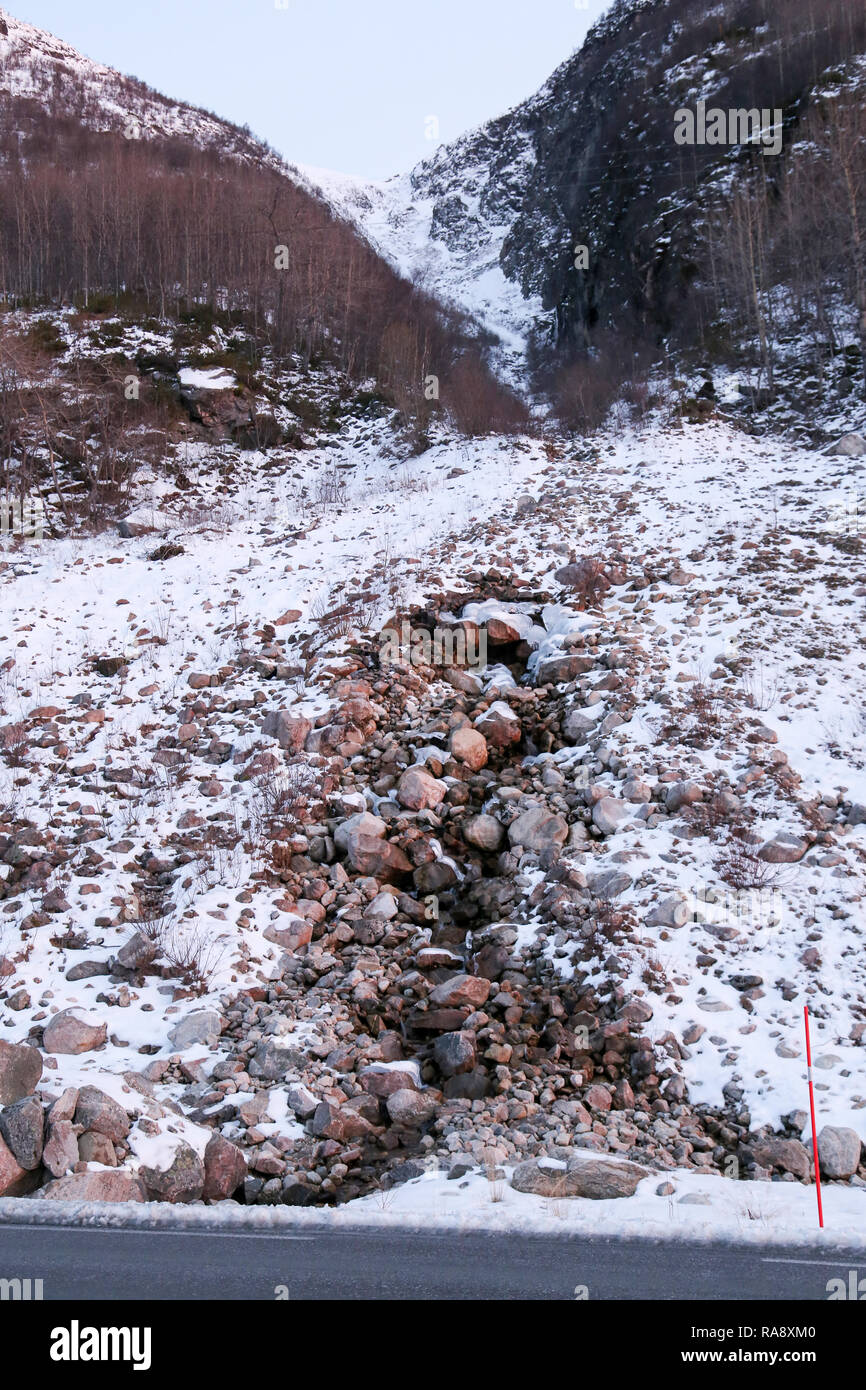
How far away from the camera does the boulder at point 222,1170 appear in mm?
5133

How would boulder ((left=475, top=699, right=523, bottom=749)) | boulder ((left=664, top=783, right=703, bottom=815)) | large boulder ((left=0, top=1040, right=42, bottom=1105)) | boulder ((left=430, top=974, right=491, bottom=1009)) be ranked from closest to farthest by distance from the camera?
large boulder ((left=0, top=1040, right=42, bottom=1105)) < boulder ((left=430, top=974, right=491, bottom=1009)) < boulder ((left=664, top=783, right=703, bottom=815)) < boulder ((left=475, top=699, right=523, bottom=749))

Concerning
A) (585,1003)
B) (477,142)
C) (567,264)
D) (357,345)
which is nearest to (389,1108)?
(585,1003)

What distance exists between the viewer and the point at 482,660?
38.5 feet

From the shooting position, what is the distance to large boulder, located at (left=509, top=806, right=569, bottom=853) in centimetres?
841

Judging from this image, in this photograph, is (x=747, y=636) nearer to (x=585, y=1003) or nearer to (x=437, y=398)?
(x=585, y=1003)

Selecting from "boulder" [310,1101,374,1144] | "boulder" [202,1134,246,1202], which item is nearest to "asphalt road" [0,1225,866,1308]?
"boulder" [202,1134,246,1202]

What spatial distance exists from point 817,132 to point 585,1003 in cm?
3144

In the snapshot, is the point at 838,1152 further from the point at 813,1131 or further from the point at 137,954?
the point at 137,954

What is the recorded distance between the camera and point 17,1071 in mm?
5422

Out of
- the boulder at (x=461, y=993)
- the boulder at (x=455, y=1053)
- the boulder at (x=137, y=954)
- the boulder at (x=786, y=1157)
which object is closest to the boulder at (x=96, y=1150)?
the boulder at (x=137, y=954)

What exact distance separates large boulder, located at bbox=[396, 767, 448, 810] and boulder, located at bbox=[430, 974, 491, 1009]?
245 centimetres

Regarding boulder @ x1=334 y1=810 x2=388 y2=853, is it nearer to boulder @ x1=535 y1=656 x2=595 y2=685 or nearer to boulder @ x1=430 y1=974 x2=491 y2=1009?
boulder @ x1=430 y1=974 x2=491 y2=1009

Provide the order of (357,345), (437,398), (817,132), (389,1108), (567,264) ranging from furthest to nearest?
(567,264) → (357,345) → (817,132) → (437,398) → (389,1108)

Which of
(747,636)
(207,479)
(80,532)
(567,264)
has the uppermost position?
(567,264)
